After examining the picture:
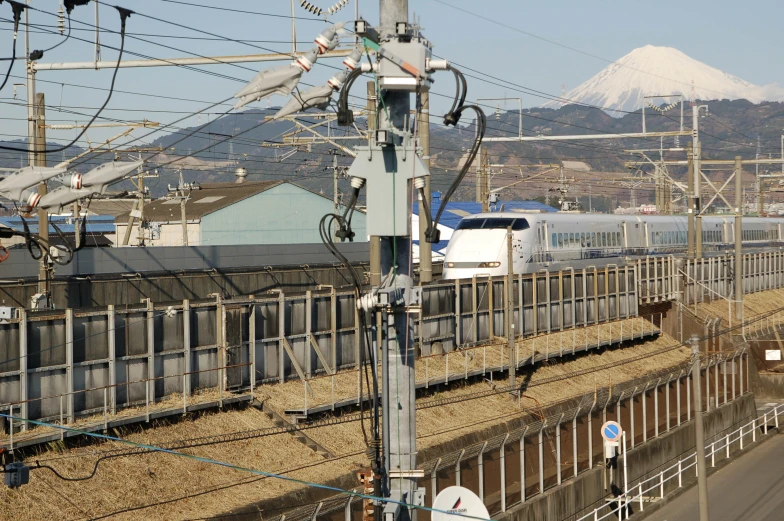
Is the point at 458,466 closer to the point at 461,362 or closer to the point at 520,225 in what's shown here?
the point at 461,362

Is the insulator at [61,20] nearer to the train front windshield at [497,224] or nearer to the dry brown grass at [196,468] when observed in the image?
the dry brown grass at [196,468]

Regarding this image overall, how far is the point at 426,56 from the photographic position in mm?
12594

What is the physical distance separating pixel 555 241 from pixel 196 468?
30.5 metres

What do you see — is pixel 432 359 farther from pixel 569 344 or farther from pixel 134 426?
pixel 134 426

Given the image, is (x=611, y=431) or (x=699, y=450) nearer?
(x=699, y=450)

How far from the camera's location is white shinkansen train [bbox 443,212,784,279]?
45125mm

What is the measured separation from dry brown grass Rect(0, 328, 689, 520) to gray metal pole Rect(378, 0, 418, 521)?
7560 mm

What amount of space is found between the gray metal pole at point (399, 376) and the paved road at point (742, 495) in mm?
20889

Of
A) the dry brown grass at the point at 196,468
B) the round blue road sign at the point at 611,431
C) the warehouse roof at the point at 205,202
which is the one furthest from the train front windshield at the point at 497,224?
the warehouse roof at the point at 205,202

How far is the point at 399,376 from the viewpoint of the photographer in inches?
506

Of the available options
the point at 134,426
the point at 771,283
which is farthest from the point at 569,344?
the point at 771,283

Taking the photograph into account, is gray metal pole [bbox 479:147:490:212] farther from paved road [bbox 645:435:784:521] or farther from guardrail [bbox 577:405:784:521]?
paved road [bbox 645:435:784:521]

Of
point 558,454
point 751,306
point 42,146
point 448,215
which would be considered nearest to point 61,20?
point 42,146

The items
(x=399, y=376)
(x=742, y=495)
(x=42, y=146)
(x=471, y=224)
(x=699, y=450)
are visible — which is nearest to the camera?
(x=399, y=376)
